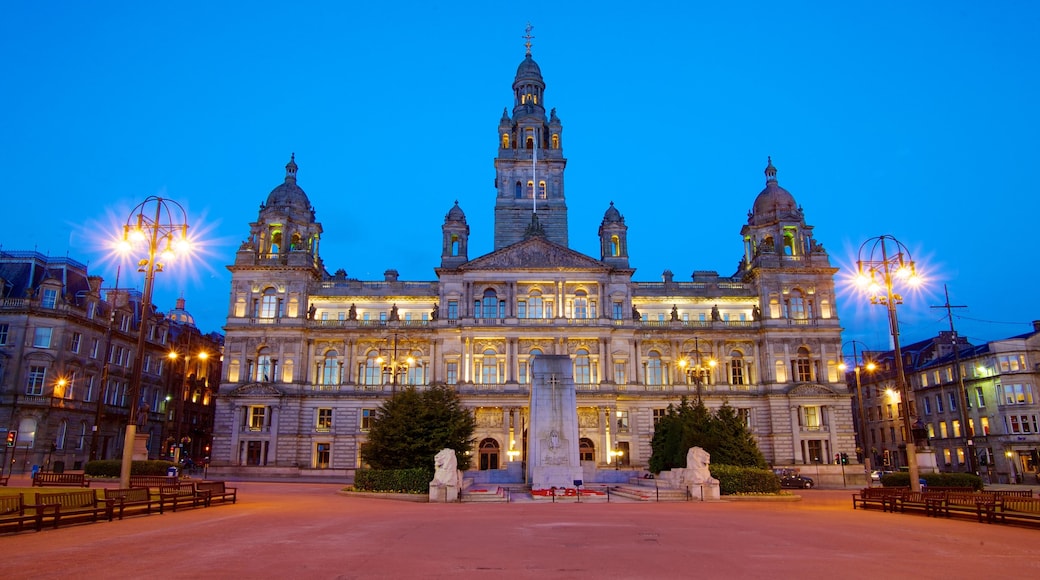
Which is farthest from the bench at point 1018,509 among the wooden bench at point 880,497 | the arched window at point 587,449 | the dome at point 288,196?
the dome at point 288,196

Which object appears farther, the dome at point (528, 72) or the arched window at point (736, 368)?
the dome at point (528, 72)

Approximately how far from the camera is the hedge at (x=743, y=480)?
3512cm

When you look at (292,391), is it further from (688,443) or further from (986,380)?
(986,380)

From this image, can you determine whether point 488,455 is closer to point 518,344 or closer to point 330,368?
point 518,344

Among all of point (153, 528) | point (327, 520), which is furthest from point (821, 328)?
point (153, 528)

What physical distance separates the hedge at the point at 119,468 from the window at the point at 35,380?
1845cm

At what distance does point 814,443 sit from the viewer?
2554 inches

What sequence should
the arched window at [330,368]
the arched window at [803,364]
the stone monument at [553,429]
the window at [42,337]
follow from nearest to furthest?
the stone monument at [553,429]
the window at [42,337]
the arched window at [803,364]
the arched window at [330,368]

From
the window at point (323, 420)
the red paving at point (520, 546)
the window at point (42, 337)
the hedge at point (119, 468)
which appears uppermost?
the window at point (42, 337)

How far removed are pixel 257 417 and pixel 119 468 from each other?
22.5m

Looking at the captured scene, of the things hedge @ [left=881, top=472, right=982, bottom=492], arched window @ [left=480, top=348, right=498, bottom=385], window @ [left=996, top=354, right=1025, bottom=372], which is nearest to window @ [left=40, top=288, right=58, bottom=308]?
arched window @ [left=480, top=348, right=498, bottom=385]

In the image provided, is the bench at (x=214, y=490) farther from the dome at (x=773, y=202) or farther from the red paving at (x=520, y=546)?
the dome at (x=773, y=202)

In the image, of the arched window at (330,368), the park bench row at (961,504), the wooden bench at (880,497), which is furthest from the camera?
the arched window at (330,368)

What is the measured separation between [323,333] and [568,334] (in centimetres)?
2426
